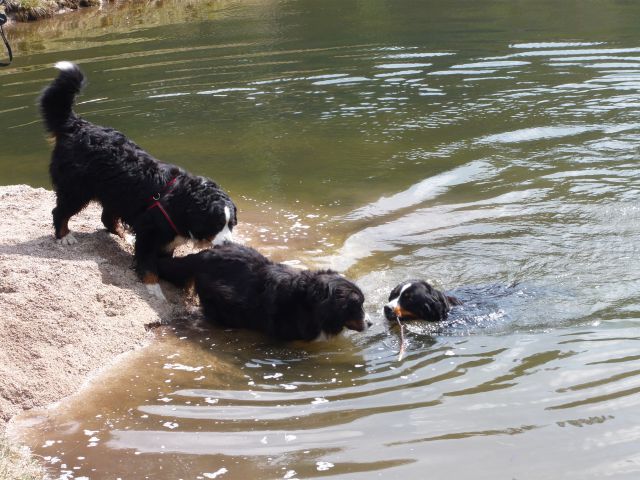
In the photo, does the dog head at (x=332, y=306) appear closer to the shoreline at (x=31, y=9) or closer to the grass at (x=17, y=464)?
the grass at (x=17, y=464)

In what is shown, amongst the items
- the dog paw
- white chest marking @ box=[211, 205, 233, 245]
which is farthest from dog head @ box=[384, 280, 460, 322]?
the dog paw

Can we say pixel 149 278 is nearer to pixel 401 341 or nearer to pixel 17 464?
pixel 401 341

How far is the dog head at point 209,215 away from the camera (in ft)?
22.0

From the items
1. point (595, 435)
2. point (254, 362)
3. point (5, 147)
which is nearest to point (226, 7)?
point (5, 147)

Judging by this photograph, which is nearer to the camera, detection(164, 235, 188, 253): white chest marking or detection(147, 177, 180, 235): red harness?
detection(147, 177, 180, 235): red harness

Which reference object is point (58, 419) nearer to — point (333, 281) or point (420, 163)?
point (333, 281)

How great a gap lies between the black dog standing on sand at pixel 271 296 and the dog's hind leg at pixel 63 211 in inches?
43.4

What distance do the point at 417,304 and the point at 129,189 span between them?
255cm

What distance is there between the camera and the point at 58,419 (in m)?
5.04

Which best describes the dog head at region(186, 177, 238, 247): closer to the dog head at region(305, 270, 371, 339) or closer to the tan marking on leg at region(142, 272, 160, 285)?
the tan marking on leg at region(142, 272, 160, 285)

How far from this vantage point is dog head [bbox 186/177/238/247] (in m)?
6.70

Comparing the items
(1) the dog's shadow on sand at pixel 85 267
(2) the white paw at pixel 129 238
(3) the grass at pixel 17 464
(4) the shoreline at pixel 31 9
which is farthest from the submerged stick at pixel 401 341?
(4) the shoreline at pixel 31 9

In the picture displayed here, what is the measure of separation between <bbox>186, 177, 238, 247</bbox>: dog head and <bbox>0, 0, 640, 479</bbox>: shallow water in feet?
2.29

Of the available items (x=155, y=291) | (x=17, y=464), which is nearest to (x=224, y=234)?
(x=155, y=291)
